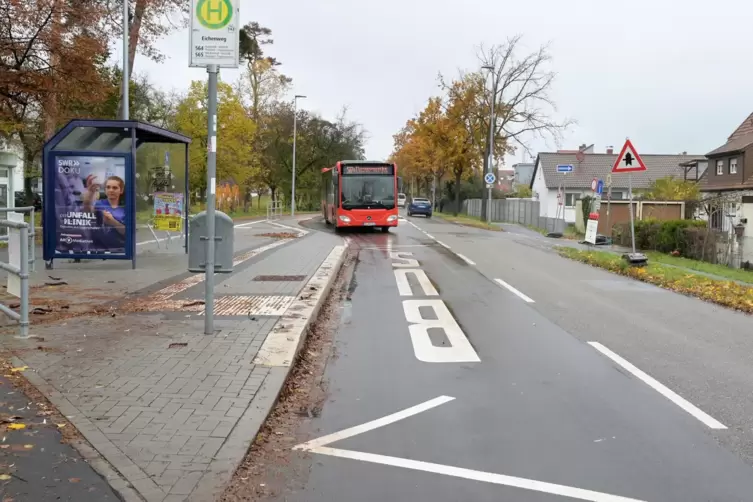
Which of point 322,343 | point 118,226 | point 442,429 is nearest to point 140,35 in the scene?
point 118,226

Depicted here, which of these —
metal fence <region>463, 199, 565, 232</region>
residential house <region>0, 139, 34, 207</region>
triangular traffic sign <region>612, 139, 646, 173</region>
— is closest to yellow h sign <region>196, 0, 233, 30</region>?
triangular traffic sign <region>612, 139, 646, 173</region>

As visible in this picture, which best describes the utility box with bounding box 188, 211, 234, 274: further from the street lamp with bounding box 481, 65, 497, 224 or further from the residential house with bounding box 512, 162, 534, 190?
the residential house with bounding box 512, 162, 534, 190

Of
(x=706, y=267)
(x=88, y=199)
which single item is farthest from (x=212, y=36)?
(x=706, y=267)

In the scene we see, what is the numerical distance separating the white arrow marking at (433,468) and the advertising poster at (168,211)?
1375 centimetres

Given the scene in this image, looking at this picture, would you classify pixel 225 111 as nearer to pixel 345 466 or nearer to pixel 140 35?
pixel 140 35

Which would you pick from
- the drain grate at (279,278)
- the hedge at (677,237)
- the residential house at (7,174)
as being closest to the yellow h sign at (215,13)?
the drain grate at (279,278)

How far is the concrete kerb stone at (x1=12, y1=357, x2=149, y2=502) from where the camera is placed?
3.86m

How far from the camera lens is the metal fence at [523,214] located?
39359 mm

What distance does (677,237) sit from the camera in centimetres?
2323

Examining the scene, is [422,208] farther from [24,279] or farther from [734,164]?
[24,279]

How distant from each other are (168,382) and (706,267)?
17181 millimetres

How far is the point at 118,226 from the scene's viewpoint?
13.6 meters

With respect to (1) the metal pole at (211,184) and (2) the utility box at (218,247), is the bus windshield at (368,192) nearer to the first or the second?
(2) the utility box at (218,247)

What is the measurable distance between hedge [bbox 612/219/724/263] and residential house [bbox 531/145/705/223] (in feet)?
121
